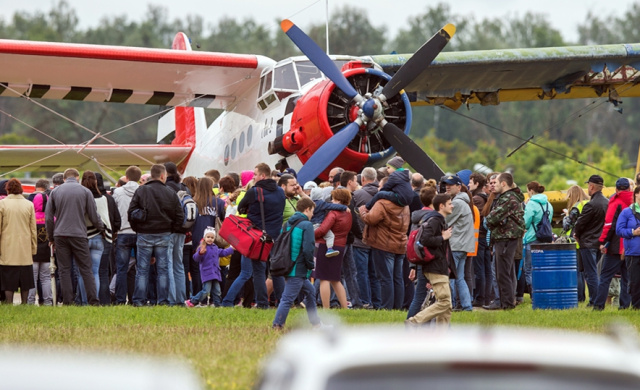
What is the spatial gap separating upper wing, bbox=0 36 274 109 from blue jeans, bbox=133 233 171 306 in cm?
654

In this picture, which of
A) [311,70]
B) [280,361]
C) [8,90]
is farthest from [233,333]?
[8,90]

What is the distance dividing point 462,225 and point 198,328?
158 inches

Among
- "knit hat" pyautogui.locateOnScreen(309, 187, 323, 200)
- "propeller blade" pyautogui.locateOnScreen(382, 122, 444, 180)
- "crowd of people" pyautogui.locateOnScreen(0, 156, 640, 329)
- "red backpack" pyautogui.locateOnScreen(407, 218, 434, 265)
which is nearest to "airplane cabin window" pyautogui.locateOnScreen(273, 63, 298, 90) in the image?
"propeller blade" pyautogui.locateOnScreen(382, 122, 444, 180)

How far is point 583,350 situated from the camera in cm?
270

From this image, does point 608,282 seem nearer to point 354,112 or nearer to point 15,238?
point 354,112

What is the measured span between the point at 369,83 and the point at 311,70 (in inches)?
65.7

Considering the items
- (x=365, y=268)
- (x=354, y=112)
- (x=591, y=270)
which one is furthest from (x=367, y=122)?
(x=591, y=270)

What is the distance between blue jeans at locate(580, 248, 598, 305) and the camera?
1311 cm

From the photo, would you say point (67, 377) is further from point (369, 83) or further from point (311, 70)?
point (311, 70)


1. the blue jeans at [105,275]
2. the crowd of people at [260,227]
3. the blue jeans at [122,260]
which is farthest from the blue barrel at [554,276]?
the blue jeans at [105,275]

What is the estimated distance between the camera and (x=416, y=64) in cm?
1588

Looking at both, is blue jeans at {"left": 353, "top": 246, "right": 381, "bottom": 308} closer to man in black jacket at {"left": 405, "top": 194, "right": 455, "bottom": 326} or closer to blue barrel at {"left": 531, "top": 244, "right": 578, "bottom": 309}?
blue barrel at {"left": 531, "top": 244, "right": 578, "bottom": 309}

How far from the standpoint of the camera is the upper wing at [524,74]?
19.0m

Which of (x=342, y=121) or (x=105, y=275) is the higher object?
(x=342, y=121)
